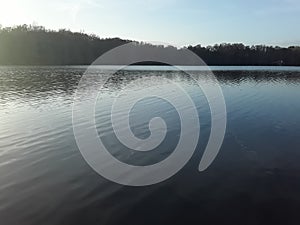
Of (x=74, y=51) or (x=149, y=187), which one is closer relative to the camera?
(x=149, y=187)

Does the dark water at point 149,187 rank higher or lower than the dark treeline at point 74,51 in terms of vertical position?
lower

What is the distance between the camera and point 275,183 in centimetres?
1130

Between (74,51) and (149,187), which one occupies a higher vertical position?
(74,51)

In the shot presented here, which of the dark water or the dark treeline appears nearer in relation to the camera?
the dark water

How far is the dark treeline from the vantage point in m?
119

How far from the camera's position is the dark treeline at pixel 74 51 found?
A: 391ft

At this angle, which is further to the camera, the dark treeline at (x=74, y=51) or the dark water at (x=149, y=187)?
the dark treeline at (x=74, y=51)

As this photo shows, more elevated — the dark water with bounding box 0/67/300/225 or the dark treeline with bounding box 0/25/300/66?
the dark treeline with bounding box 0/25/300/66

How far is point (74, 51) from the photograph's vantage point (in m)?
135

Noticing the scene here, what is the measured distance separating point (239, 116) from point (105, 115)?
9.69 metres

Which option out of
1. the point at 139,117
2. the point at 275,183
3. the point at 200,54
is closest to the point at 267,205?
the point at 275,183

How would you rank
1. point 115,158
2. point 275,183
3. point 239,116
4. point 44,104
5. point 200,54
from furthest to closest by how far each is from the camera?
1. point 200,54
2. point 44,104
3. point 239,116
4. point 115,158
5. point 275,183

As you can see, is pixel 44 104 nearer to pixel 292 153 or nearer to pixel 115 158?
pixel 115 158

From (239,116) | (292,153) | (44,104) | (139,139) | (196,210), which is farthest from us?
(44,104)
